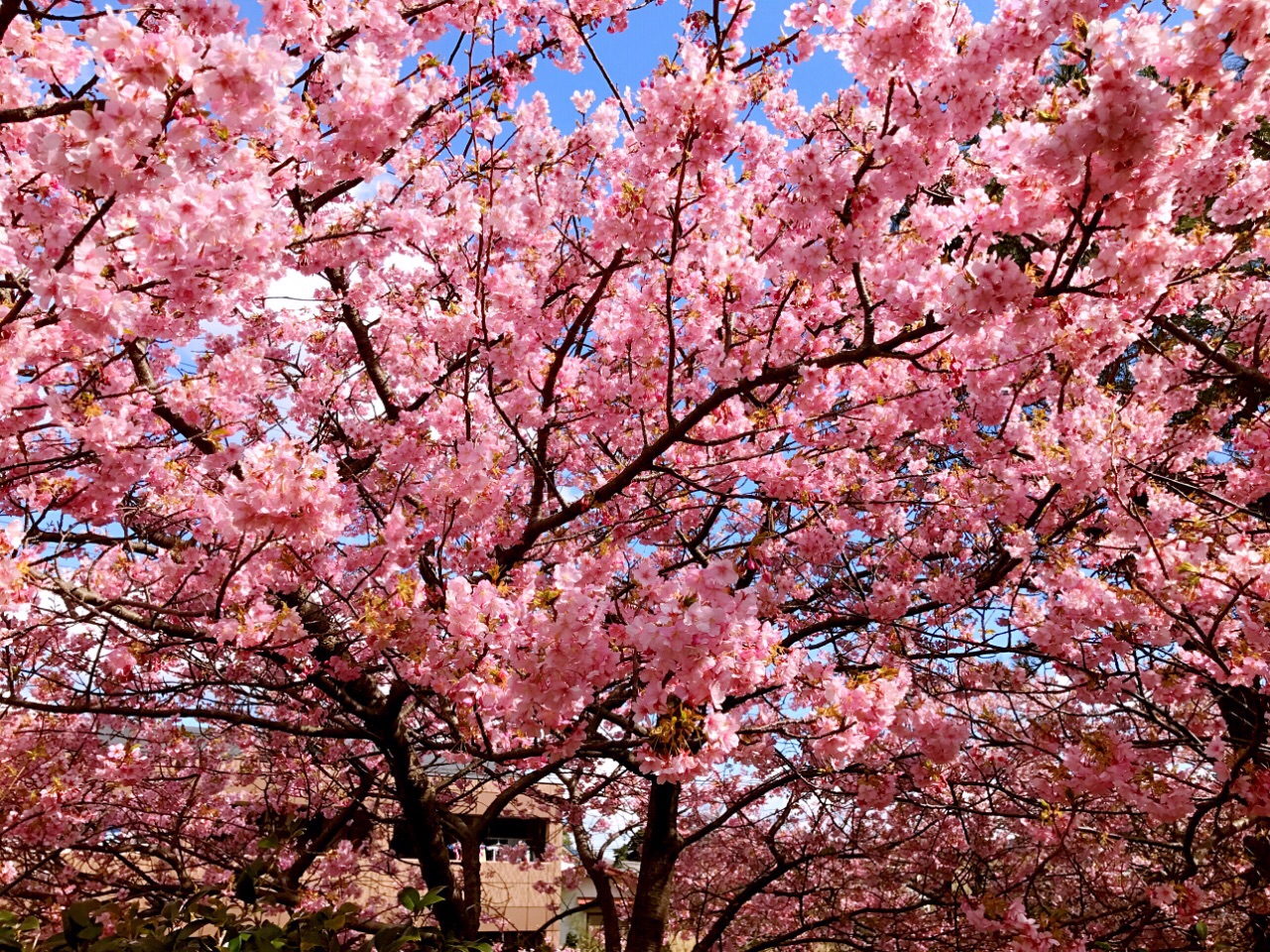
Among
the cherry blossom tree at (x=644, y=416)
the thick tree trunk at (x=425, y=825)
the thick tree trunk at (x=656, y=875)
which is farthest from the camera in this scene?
the thick tree trunk at (x=656, y=875)

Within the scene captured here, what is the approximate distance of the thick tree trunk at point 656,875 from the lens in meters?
7.16

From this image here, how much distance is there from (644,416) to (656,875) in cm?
439

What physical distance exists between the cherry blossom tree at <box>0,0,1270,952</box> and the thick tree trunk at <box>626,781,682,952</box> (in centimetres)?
4

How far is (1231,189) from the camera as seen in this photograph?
4.27m

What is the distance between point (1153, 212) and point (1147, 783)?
3013 millimetres

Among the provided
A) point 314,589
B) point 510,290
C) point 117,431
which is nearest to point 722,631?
point 510,290

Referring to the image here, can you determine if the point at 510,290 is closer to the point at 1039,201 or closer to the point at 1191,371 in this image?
the point at 1039,201

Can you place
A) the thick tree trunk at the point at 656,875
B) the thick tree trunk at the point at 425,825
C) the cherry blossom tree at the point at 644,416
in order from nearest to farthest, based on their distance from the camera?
the cherry blossom tree at the point at 644,416 < the thick tree trunk at the point at 425,825 < the thick tree trunk at the point at 656,875

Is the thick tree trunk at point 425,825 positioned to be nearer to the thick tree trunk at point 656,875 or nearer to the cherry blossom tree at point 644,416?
the cherry blossom tree at point 644,416

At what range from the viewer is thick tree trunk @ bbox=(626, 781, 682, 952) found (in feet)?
23.5

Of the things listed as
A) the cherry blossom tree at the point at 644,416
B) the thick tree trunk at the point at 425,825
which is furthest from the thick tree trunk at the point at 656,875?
the thick tree trunk at the point at 425,825

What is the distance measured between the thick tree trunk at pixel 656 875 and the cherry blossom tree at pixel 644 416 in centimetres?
4

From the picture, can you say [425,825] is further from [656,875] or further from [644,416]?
[644,416]

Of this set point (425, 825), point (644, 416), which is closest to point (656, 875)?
point (425, 825)
